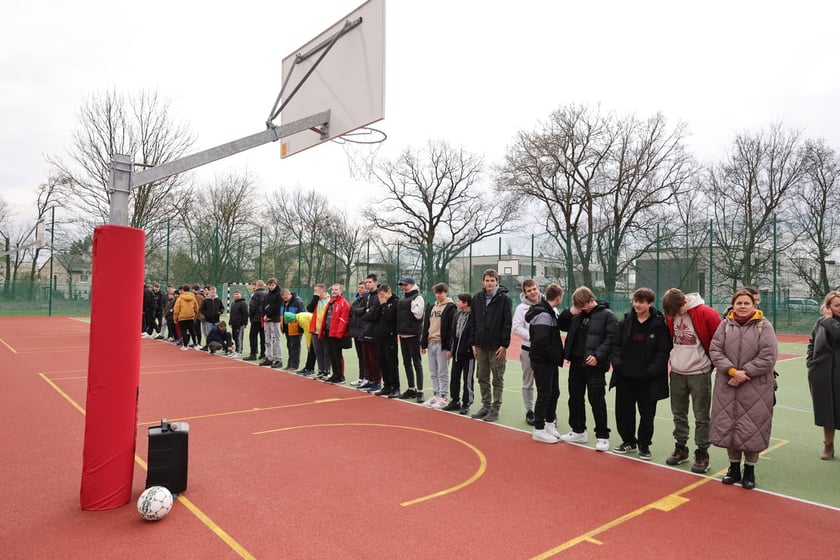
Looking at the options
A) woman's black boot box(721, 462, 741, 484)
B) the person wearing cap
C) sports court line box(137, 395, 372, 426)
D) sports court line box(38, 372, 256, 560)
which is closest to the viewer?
sports court line box(38, 372, 256, 560)

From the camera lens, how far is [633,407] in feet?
20.1

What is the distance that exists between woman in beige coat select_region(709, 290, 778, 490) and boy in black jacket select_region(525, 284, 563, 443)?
1804mm

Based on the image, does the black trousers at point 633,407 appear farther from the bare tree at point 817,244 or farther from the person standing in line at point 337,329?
the bare tree at point 817,244

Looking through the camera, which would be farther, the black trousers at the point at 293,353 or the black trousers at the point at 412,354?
the black trousers at the point at 293,353

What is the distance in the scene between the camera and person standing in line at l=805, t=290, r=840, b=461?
579 centimetres

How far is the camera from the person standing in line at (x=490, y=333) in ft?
24.4

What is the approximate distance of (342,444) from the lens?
6289 mm

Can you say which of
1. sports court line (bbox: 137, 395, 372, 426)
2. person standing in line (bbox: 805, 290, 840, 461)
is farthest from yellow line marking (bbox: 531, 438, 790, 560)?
sports court line (bbox: 137, 395, 372, 426)

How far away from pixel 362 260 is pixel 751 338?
21584mm

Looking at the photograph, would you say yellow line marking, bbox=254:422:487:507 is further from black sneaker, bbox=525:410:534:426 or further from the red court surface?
black sneaker, bbox=525:410:534:426

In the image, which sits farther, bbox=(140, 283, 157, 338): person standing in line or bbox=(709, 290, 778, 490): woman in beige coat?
bbox=(140, 283, 157, 338): person standing in line

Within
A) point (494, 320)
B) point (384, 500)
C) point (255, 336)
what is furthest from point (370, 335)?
point (255, 336)

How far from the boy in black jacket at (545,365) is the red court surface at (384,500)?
257 mm

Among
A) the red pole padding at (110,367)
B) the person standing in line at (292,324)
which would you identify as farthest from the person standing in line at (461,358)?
the red pole padding at (110,367)
